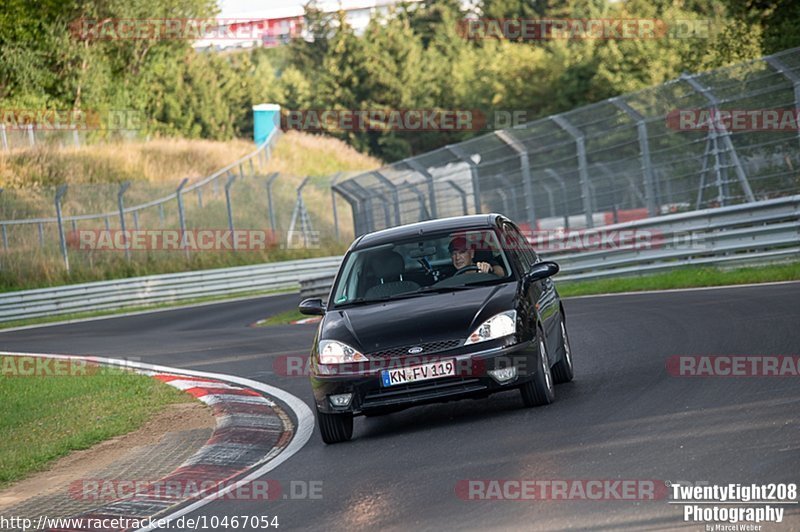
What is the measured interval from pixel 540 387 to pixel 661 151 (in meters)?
13.2

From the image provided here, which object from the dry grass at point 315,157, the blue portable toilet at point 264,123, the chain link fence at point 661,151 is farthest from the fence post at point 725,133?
the blue portable toilet at point 264,123

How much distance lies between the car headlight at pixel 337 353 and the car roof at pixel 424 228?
1.40 m

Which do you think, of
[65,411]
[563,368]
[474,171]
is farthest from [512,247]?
[474,171]

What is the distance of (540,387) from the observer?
29.7ft

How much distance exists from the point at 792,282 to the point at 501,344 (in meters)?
9.10

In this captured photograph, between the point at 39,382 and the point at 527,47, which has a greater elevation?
the point at 527,47

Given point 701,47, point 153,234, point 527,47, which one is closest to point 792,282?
point 153,234

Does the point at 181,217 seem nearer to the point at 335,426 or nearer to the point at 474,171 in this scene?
the point at 474,171

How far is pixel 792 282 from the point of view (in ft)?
54.7

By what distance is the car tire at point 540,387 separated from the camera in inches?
355

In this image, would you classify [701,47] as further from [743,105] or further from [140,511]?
[140,511]

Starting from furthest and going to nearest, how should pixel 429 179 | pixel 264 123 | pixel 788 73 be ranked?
pixel 264 123, pixel 429 179, pixel 788 73

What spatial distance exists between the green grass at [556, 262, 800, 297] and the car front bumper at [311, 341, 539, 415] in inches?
375

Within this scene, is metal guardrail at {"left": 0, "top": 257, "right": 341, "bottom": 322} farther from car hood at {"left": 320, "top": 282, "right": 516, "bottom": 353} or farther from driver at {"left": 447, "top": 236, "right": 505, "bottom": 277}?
car hood at {"left": 320, "top": 282, "right": 516, "bottom": 353}
